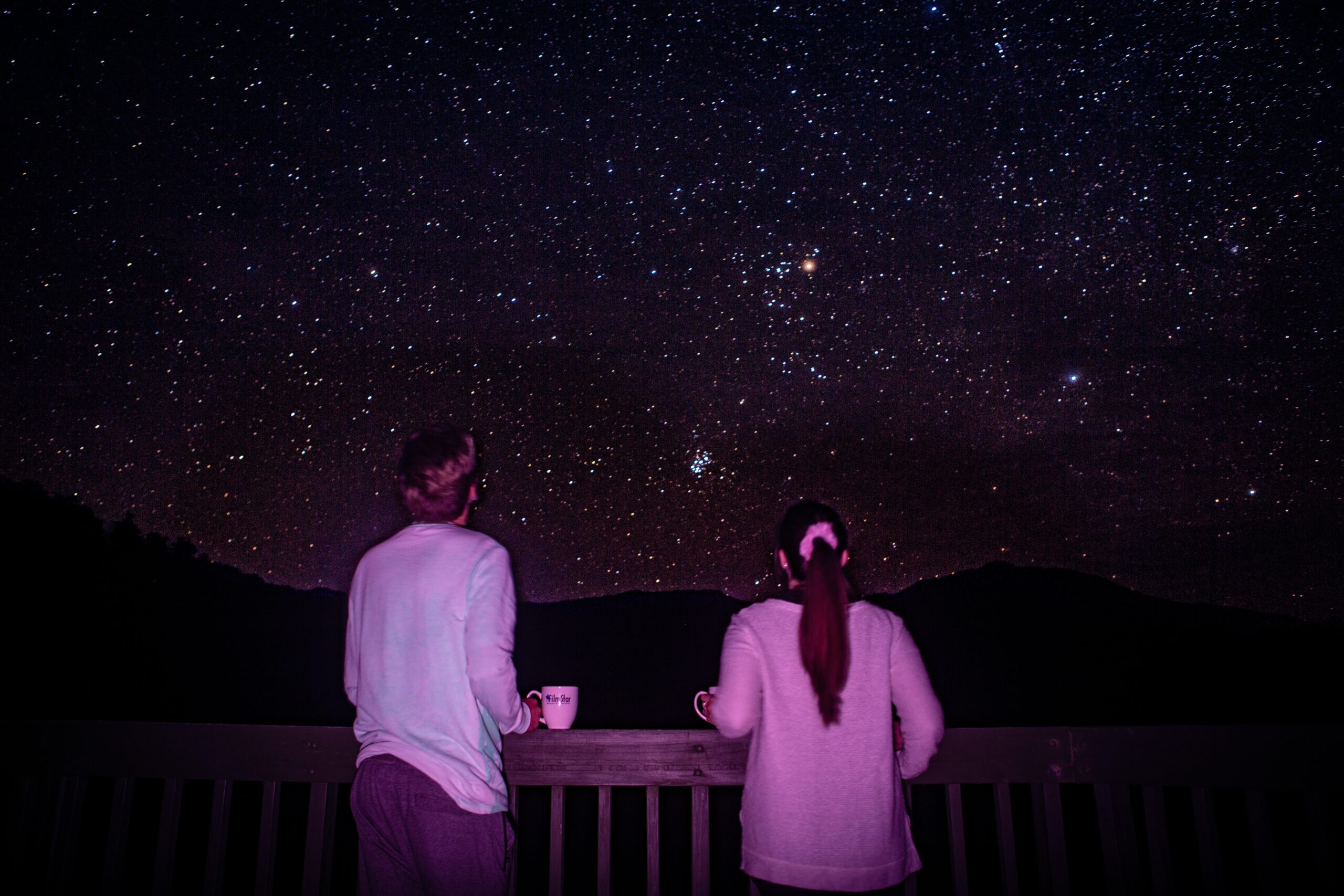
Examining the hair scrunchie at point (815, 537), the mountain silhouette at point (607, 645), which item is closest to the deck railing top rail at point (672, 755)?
the hair scrunchie at point (815, 537)

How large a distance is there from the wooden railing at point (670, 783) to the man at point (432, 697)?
0.47 metres

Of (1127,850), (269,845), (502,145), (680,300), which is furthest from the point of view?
(680,300)

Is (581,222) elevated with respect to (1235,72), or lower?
lower

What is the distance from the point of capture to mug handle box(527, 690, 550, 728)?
180 cm

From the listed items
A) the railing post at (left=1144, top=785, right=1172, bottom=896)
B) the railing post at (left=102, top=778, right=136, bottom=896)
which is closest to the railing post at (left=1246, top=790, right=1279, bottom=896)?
the railing post at (left=1144, top=785, right=1172, bottom=896)

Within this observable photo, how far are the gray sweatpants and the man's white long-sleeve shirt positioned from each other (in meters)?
0.03

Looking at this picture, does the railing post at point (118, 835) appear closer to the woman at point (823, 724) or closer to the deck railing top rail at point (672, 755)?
the deck railing top rail at point (672, 755)

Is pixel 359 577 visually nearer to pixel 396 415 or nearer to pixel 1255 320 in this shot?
pixel 396 415

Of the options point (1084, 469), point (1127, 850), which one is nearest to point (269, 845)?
point (1127, 850)

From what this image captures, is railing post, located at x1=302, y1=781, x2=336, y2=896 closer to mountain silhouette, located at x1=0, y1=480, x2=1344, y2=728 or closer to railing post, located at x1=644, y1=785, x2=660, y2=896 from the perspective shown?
railing post, located at x1=644, y1=785, x2=660, y2=896

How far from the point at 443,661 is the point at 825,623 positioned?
2.56 ft

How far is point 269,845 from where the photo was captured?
Answer: 192 cm

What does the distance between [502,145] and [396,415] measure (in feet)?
6.08

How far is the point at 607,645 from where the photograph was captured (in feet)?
39.9
